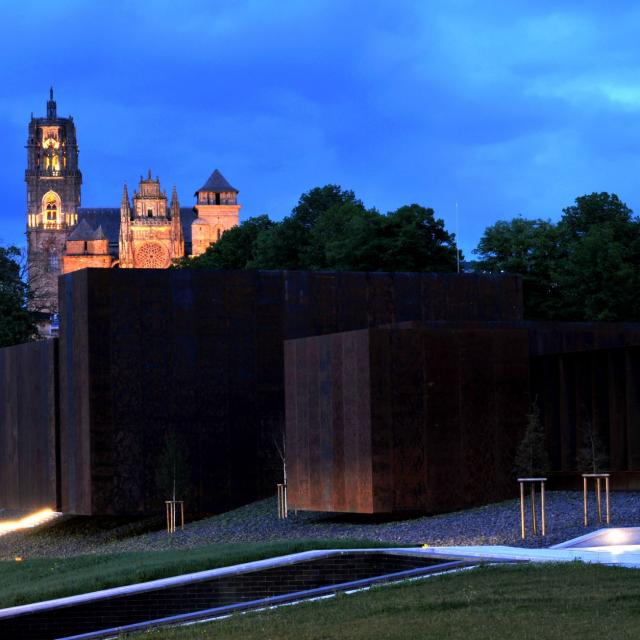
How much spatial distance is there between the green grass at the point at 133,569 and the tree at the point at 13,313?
136 ft

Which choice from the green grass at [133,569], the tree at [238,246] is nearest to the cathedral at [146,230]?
the tree at [238,246]

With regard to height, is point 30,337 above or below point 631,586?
above

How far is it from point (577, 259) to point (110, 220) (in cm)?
11791

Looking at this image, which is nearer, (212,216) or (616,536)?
(616,536)

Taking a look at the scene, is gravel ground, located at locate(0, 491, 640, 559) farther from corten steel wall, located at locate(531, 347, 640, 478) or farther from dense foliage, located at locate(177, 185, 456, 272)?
dense foliage, located at locate(177, 185, 456, 272)

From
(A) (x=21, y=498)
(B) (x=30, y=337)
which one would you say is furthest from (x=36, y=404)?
(B) (x=30, y=337)

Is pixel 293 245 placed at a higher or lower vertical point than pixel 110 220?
lower

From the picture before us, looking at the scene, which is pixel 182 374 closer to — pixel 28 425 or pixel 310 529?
pixel 28 425

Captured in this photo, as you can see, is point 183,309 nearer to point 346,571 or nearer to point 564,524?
point 564,524

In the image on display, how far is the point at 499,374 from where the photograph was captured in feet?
85.4

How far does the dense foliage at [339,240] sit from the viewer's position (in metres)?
58.2

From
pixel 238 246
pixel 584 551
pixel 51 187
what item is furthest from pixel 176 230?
pixel 584 551

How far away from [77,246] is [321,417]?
136613mm

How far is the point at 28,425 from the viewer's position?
33.8 m
